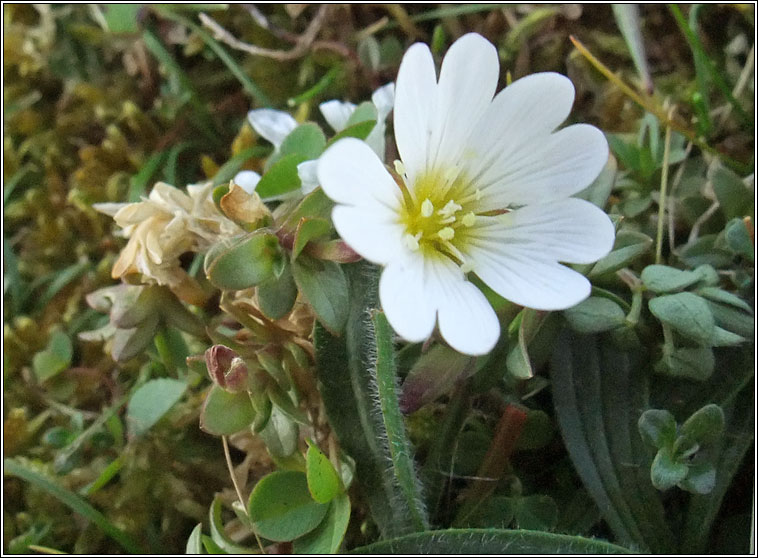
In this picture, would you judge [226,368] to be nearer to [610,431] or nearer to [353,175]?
[353,175]

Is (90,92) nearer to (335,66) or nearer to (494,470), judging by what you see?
(335,66)

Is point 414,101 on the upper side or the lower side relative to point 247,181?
upper

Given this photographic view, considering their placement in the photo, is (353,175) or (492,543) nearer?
(353,175)

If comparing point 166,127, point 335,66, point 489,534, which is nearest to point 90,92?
point 166,127

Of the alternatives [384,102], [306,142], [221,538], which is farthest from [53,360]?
[384,102]

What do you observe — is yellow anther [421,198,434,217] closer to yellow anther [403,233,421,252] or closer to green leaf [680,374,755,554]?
yellow anther [403,233,421,252]
